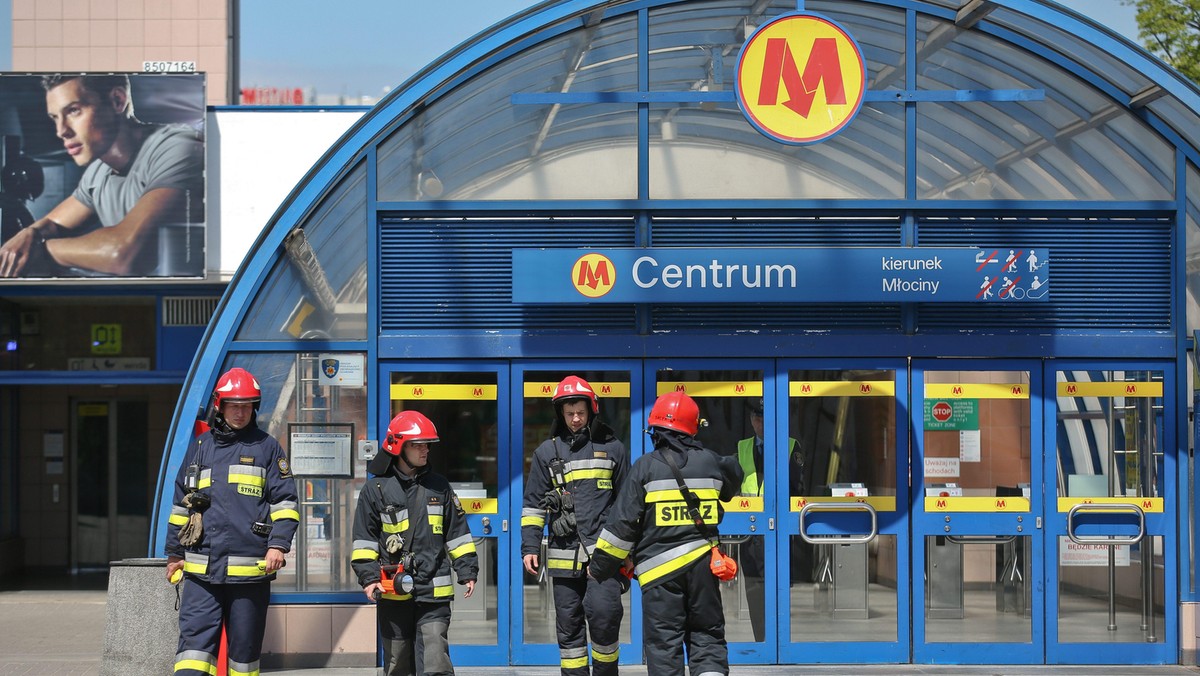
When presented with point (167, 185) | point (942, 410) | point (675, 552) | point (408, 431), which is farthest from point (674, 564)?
point (167, 185)

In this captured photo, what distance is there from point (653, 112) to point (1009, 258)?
276cm

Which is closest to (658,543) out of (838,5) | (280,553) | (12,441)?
(280,553)

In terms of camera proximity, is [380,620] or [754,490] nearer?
[380,620]

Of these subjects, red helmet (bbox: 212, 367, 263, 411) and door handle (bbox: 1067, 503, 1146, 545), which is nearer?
red helmet (bbox: 212, 367, 263, 411)

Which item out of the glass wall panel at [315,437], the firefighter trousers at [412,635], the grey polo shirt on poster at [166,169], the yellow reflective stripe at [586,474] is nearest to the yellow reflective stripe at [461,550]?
the firefighter trousers at [412,635]

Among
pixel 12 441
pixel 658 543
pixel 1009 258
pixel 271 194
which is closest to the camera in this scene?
pixel 658 543

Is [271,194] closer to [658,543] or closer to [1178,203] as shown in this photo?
[658,543]

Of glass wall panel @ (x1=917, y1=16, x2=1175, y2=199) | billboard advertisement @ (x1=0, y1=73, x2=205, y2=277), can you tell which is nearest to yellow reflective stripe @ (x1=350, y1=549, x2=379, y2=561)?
glass wall panel @ (x1=917, y1=16, x2=1175, y2=199)

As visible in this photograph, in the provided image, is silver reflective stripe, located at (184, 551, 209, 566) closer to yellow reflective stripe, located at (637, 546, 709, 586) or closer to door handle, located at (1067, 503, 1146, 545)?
yellow reflective stripe, located at (637, 546, 709, 586)

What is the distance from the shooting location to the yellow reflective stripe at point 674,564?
669cm

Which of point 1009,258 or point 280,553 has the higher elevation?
point 1009,258

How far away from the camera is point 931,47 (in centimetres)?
959

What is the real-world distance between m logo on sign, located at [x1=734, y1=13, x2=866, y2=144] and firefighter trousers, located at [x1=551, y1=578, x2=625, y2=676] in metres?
3.65

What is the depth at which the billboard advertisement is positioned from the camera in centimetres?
1223
